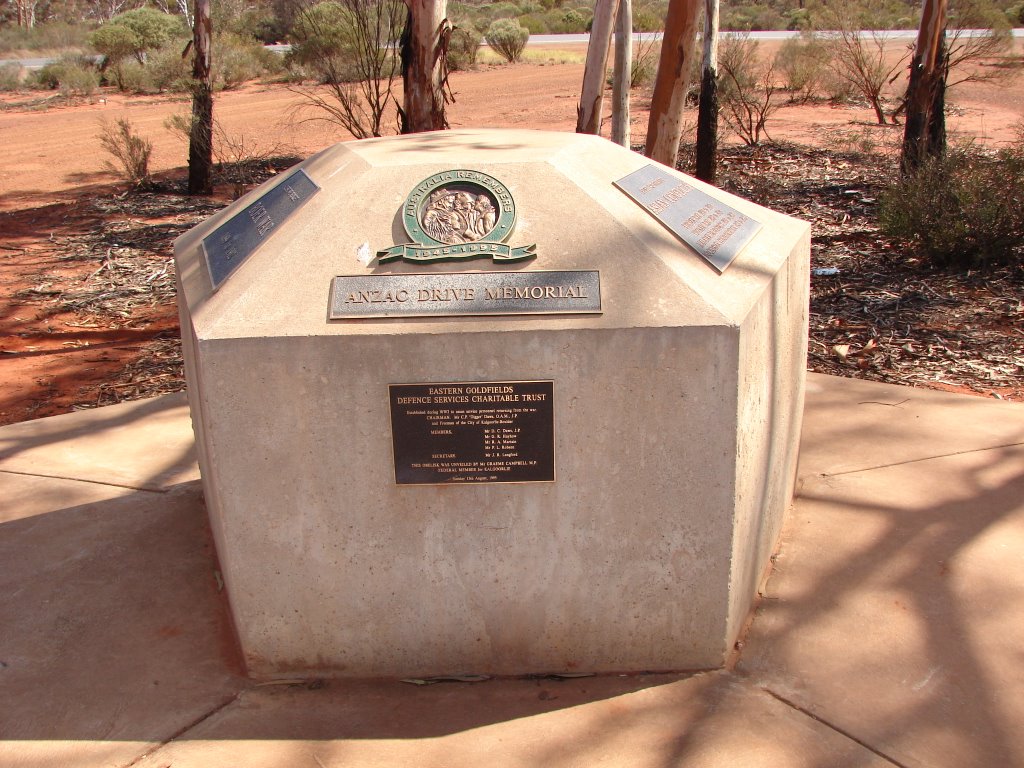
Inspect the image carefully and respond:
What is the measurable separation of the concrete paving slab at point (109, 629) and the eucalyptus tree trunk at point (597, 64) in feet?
18.3

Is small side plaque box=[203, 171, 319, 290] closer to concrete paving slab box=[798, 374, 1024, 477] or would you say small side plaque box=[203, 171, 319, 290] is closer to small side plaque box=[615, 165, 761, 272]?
small side plaque box=[615, 165, 761, 272]

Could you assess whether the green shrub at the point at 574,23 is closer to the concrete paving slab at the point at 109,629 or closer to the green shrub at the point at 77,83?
the green shrub at the point at 77,83

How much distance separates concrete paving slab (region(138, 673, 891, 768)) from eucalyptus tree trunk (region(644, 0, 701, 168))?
6195 mm

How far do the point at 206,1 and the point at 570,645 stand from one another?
11.1 meters

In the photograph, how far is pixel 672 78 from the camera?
27.1ft

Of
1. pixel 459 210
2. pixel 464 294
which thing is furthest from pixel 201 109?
pixel 464 294

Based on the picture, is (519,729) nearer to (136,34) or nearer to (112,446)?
(112,446)

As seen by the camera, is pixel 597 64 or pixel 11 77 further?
pixel 11 77

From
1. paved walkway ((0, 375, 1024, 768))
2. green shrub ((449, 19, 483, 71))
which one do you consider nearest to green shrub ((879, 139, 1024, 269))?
paved walkway ((0, 375, 1024, 768))

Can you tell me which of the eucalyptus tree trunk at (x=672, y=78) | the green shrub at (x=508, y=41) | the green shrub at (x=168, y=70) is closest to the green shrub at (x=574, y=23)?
the green shrub at (x=508, y=41)

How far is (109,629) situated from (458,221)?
1.97 meters

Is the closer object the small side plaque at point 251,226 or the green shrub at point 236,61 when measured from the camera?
the small side plaque at point 251,226

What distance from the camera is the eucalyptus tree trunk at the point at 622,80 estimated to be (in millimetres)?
8914

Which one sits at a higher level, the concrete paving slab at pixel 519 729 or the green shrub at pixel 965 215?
the green shrub at pixel 965 215
